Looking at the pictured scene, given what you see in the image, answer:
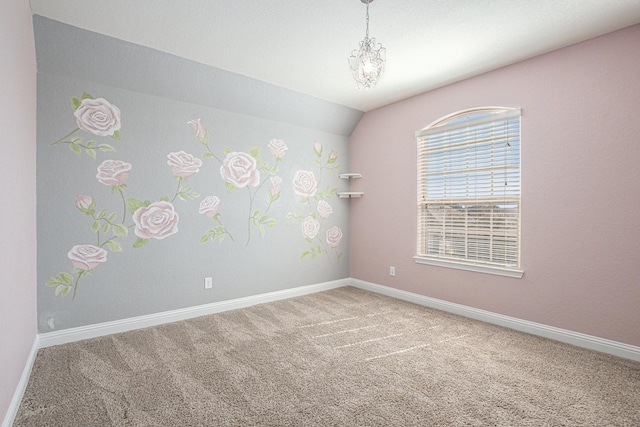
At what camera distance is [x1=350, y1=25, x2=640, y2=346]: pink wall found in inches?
95.8

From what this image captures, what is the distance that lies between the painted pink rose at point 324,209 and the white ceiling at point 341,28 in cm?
186

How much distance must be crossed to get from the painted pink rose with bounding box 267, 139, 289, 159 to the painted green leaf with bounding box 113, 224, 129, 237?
185 centimetres

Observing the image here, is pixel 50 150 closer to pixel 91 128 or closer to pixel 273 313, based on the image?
pixel 91 128

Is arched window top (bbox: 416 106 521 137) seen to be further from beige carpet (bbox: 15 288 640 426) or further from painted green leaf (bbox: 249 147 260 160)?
beige carpet (bbox: 15 288 640 426)

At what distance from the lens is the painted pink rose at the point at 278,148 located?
3.99 metres

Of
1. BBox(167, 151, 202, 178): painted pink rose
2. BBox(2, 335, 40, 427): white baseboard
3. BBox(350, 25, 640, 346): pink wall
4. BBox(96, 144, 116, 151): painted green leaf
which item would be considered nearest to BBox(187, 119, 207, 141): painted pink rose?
BBox(167, 151, 202, 178): painted pink rose

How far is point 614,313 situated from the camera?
249 cm

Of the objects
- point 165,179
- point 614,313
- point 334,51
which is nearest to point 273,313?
point 165,179

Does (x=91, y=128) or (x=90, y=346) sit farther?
(x=91, y=128)

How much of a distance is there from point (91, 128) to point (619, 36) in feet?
14.7

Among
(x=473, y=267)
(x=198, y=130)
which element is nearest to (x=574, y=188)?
(x=473, y=267)

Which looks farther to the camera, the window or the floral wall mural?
the window

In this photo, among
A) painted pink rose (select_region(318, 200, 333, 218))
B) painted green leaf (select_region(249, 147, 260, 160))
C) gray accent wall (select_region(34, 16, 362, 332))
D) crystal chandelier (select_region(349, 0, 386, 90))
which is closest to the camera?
crystal chandelier (select_region(349, 0, 386, 90))

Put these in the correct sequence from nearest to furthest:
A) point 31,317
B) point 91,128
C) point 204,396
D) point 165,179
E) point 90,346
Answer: point 204,396 → point 31,317 → point 90,346 → point 91,128 → point 165,179
